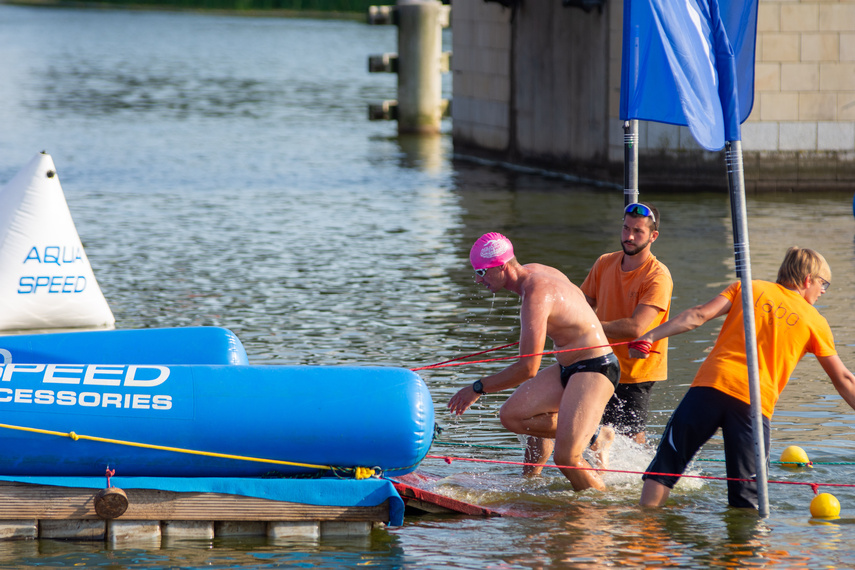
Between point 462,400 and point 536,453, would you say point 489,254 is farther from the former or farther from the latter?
point 536,453

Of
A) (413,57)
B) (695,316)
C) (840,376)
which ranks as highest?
(413,57)

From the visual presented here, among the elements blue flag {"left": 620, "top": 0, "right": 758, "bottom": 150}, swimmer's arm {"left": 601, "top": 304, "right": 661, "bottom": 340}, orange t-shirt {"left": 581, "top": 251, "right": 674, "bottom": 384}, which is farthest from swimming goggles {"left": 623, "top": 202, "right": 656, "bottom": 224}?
blue flag {"left": 620, "top": 0, "right": 758, "bottom": 150}

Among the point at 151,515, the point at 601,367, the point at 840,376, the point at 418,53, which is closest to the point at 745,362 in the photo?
the point at 840,376

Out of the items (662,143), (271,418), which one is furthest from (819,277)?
(662,143)

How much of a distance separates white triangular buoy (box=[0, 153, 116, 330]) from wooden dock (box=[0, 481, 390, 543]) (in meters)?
4.95

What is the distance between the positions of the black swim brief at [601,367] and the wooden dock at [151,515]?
134cm

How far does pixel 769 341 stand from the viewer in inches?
269

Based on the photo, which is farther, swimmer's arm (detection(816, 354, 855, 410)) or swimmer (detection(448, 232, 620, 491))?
swimmer (detection(448, 232, 620, 491))

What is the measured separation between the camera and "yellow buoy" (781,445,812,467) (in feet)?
26.1

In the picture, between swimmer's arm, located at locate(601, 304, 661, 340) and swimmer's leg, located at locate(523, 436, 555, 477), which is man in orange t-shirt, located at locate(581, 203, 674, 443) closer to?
swimmer's arm, located at locate(601, 304, 661, 340)

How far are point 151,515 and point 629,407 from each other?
2885mm

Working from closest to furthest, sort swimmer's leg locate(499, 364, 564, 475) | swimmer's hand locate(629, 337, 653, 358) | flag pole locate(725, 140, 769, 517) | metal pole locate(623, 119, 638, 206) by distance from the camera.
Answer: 1. flag pole locate(725, 140, 769, 517)
2. swimmer's hand locate(629, 337, 653, 358)
3. swimmer's leg locate(499, 364, 564, 475)
4. metal pole locate(623, 119, 638, 206)

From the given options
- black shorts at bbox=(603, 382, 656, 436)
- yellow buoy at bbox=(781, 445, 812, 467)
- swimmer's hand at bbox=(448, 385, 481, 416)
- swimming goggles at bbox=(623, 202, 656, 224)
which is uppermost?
swimming goggles at bbox=(623, 202, 656, 224)

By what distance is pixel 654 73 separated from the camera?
7.13 meters
